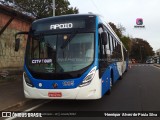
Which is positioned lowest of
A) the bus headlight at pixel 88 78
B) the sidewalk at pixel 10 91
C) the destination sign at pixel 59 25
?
the sidewalk at pixel 10 91

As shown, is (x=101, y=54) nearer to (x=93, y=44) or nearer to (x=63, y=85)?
(x=93, y=44)

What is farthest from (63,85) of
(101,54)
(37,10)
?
(37,10)

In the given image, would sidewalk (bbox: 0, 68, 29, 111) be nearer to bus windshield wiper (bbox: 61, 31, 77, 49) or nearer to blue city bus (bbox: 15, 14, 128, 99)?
blue city bus (bbox: 15, 14, 128, 99)

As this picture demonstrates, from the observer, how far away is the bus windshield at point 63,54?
356 inches

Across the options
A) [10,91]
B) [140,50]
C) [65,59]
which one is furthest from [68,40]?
[140,50]

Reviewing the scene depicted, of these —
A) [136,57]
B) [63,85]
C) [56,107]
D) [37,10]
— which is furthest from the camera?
[136,57]

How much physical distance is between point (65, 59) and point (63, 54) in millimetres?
196

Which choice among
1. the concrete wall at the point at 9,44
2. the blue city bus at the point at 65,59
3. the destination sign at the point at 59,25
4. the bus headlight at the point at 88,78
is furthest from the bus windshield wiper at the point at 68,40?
the concrete wall at the point at 9,44

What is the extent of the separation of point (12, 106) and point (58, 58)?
202 cm

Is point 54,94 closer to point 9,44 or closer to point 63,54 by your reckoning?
point 63,54

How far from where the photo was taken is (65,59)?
9.11 metres

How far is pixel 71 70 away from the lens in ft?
29.3

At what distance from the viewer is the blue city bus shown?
8852 millimetres

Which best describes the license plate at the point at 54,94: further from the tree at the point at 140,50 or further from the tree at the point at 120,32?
the tree at the point at 140,50
